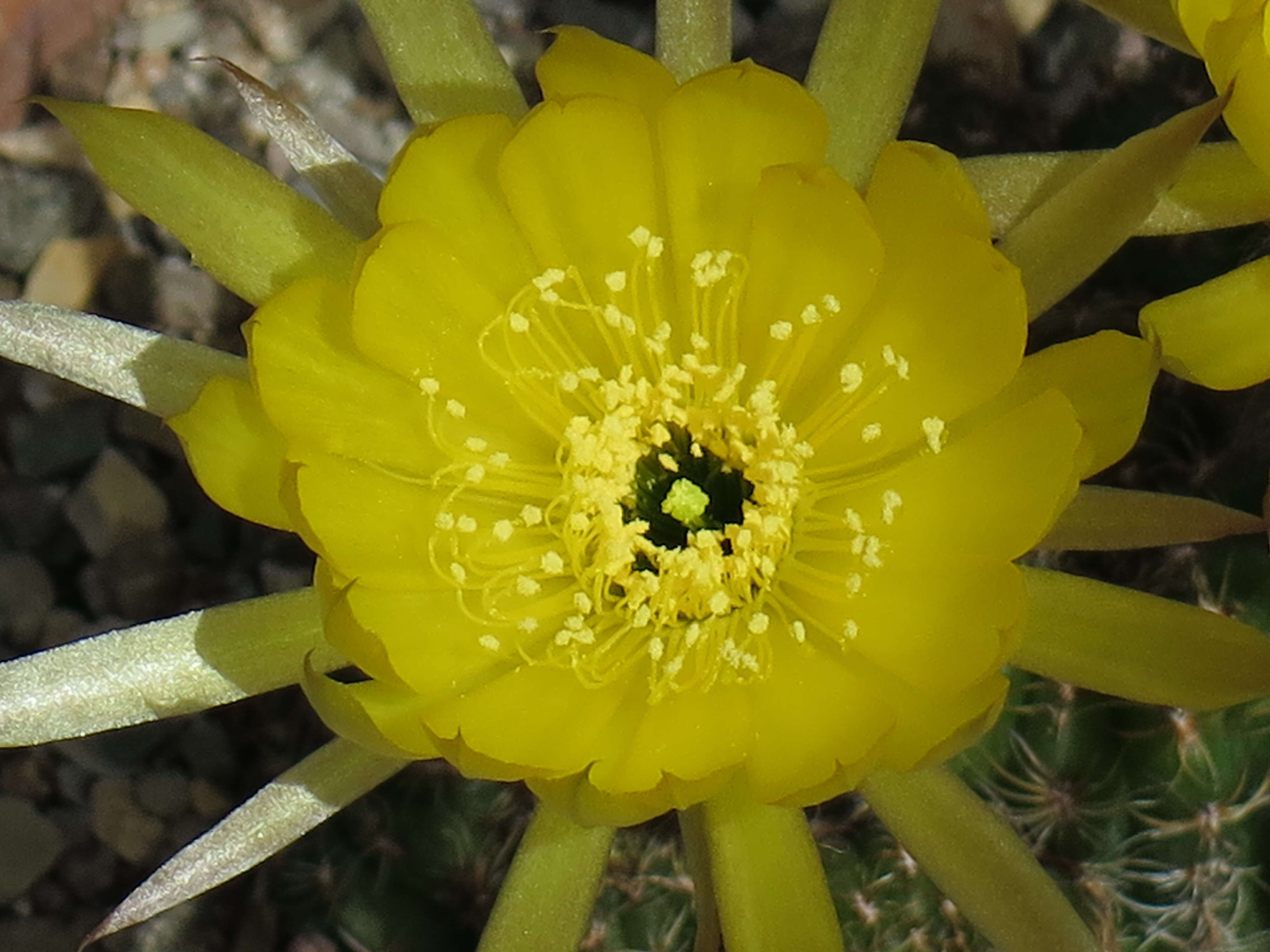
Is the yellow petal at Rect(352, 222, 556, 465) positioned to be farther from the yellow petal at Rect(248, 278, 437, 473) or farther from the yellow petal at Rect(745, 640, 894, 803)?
the yellow petal at Rect(745, 640, 894, 803)

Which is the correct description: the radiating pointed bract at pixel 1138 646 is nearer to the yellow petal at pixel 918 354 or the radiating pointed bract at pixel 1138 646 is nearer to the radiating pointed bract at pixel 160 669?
the yellow petal at pixel 918 354

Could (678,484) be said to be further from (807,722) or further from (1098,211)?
(1098,211)

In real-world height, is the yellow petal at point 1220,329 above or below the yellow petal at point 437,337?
above

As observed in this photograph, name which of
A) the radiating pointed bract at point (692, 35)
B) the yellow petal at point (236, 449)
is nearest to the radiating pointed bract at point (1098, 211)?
the radiating pointed bract at point (692, 35)

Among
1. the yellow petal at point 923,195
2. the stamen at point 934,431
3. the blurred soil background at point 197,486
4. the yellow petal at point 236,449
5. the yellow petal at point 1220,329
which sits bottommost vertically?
the blurred soil background at point 197,486

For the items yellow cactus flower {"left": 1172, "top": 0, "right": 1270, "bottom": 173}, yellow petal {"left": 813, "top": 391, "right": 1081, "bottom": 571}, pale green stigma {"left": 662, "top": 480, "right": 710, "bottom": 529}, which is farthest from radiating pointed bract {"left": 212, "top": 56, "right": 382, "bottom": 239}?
yellow cactus flower {"left": 1172, "top": 0, "right": 1270, "bottom": 173}

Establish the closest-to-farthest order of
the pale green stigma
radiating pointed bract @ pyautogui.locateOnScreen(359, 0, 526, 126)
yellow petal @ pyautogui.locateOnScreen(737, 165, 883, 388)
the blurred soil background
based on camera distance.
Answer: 1. yellow petal @ pyautogui.locateOnScreen(737, 165, 883, 388)
2. radiating pointed bract @ pyautogui.locateOnScreen(359, 0, 526, 126)
3. the pale green stigma
4. the blurred soil background
